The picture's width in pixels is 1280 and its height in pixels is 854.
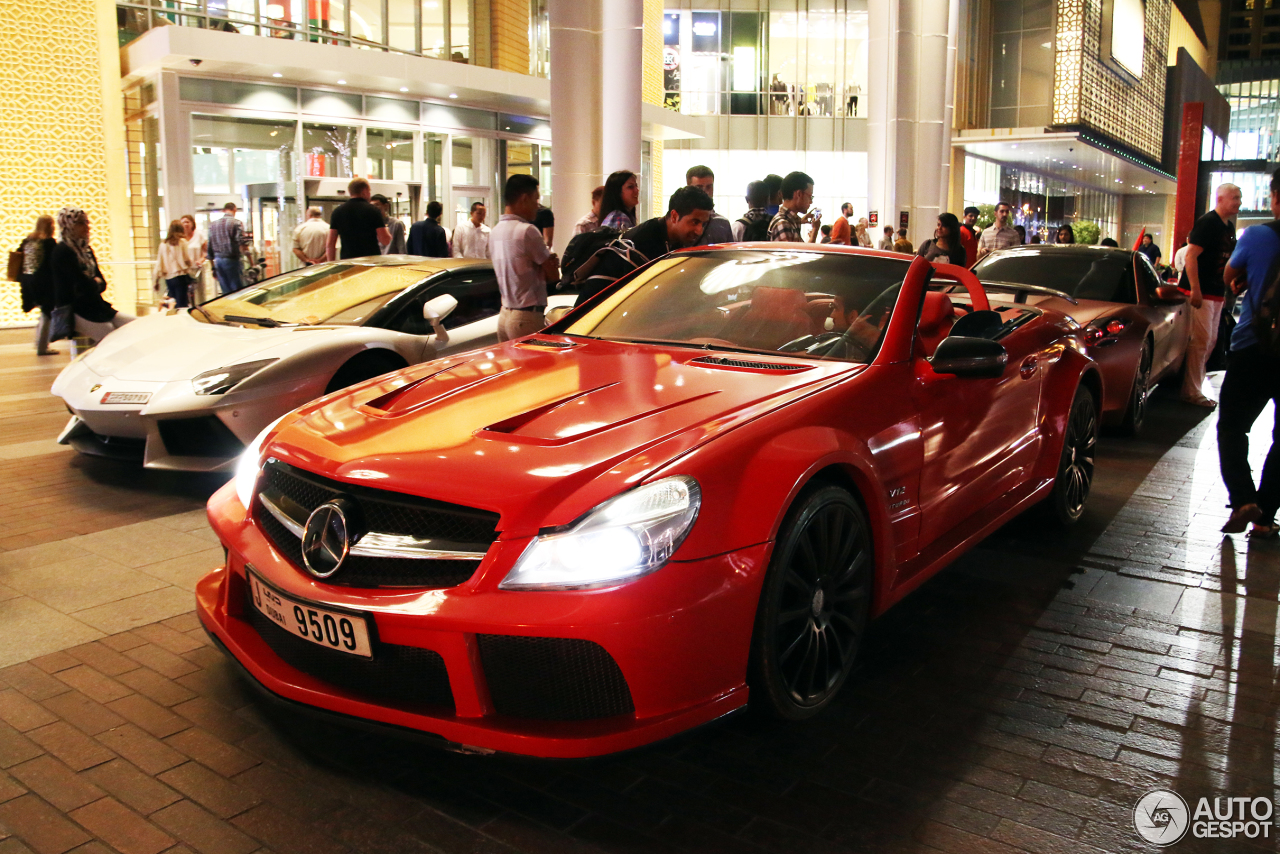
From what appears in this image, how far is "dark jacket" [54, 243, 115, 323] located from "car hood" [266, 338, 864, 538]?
950 cm

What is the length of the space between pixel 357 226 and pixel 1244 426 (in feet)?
28.2

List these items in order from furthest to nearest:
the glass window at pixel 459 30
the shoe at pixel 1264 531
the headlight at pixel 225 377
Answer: the glass window at pixel 459 30
the headlight at pixel 225 377
the shoe at pixel 1264 531

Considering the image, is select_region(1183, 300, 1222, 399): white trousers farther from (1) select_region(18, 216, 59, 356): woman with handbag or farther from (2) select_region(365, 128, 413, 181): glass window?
(2) select_region(365, 128, 413, 181): glass window

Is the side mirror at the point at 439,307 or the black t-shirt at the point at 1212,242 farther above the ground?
the black t-shirt at the point at 1212,242

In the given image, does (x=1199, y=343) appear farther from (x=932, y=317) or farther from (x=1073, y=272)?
(x=932, y=317)

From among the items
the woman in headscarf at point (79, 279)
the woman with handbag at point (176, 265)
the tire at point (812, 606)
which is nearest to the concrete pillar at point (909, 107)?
the woman with handbag at point (176, 265)

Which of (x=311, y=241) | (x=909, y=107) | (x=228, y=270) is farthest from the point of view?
(x=909, y=107)

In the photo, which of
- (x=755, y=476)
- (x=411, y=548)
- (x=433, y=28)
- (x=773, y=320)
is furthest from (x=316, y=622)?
(x=433, y=28)

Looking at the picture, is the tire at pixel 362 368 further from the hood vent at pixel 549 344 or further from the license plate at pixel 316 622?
the license plate at pixel 316 622

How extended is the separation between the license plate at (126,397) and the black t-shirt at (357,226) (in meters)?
5.36

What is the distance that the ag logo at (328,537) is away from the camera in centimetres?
256

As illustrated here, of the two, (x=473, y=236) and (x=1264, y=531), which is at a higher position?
(x=473, y=236)

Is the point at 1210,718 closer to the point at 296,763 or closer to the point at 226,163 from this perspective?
the point at 296,763

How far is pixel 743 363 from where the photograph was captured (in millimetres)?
3436
